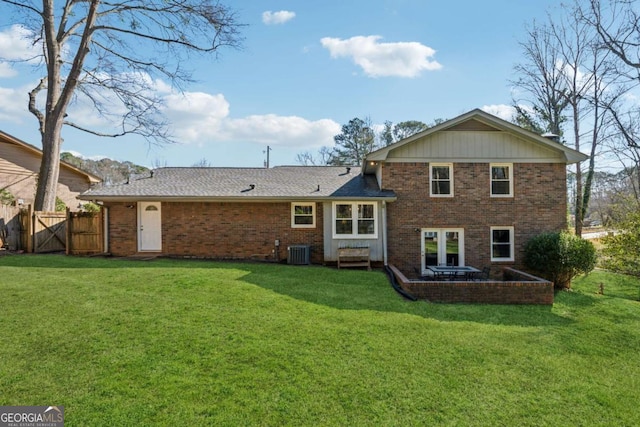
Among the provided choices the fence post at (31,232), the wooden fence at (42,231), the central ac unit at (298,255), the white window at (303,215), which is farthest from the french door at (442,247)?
the fence post at (31,232)

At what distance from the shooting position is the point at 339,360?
4.70 meters

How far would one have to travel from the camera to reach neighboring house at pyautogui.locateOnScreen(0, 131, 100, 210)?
17969mm

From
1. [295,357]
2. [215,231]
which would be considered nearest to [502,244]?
[295,357]

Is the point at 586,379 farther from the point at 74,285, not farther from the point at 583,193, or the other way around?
the point at 583,193

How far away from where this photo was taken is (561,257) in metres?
10.9

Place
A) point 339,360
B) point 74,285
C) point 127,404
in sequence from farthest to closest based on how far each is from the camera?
point 74,285
point 339,360
point 127,404

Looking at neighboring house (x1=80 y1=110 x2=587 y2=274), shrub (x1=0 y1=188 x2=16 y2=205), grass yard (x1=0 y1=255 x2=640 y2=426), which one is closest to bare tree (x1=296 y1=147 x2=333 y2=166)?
neighboring house (x1=80 y1=110 x2=587 y2=274)

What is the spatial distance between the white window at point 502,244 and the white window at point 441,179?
2273mm

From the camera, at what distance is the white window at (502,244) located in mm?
12359

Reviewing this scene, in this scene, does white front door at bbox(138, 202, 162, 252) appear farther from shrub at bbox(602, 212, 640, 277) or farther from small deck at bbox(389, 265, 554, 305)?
shrub at bbox(602, 212, 640, 277)

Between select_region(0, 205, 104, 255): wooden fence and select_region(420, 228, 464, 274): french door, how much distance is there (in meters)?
12.2

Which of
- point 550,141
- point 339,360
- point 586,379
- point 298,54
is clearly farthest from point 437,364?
point 298,54

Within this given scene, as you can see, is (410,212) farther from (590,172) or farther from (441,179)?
(590,172)

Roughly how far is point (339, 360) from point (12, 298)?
6.63 metres
